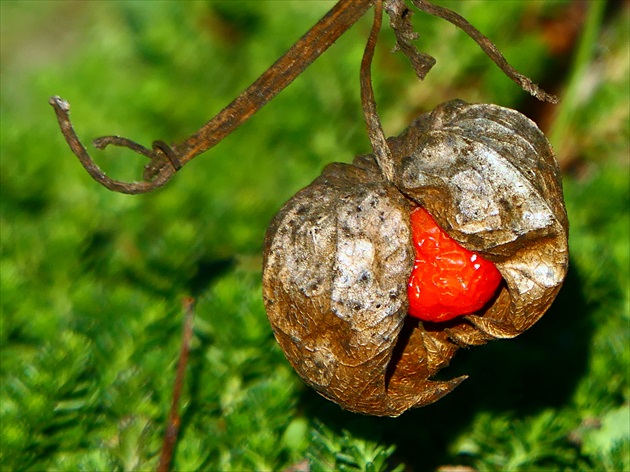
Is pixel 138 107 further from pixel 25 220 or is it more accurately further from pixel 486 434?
pixel 486 434

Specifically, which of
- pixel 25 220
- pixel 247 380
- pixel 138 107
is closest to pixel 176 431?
pixel 247 380

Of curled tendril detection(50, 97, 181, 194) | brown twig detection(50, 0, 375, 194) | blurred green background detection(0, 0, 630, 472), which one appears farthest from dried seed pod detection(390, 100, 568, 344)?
blurred green background detection(0, 0, 630, 472)

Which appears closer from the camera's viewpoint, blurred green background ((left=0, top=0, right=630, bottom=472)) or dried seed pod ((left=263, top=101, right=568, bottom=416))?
dried seed pod ((left=263, top=101, right=568, bottom=416))

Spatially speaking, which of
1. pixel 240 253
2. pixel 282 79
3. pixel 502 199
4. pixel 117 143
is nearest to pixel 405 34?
pixel 282 79

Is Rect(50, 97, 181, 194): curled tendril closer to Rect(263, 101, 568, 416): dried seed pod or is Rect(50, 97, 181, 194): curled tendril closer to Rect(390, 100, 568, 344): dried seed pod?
Rect(263, 101, 568, 416): dried seed pod

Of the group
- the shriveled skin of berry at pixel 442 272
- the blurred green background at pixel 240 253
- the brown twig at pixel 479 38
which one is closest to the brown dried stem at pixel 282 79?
the brown twig at pixel 479 38

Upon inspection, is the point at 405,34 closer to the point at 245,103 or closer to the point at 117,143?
the point at 245,103

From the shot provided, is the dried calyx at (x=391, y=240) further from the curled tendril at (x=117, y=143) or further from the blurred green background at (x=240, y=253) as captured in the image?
the blurred green background at (x=240, y=253)
